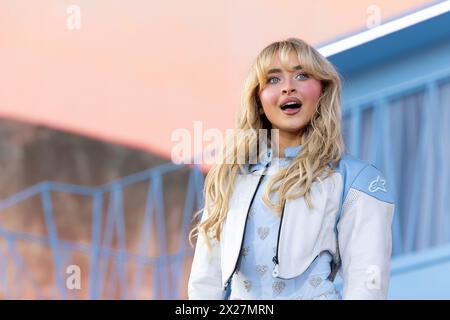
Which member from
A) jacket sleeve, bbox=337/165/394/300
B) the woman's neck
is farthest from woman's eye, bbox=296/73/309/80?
jacket sleeve, bbox=337/165/394/300

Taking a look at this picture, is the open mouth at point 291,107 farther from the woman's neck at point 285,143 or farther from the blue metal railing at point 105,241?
the blue metal railing at point 105,241

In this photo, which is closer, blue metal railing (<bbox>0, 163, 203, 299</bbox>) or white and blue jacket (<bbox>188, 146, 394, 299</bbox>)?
white and blue jacket (<bbox>188, 146, 394, 299</bbox>)

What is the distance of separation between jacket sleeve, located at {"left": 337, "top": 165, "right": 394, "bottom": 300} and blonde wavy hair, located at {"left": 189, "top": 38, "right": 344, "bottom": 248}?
0.07m

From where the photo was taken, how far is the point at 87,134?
3.65m

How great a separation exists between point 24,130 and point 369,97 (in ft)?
3.83

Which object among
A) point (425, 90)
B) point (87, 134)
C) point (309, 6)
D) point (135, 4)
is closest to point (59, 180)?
point (87, 134)

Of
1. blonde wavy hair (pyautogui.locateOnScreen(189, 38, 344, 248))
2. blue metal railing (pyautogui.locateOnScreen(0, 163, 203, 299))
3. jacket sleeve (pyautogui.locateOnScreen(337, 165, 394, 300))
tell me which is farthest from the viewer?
blue metal railing (pyautogui.locateOnScreen(0, 163, 203, 299))

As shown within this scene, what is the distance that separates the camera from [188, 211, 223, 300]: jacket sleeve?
6.79ft

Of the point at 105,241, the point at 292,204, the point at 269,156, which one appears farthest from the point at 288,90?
the point at 105,241

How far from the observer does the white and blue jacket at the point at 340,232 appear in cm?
192

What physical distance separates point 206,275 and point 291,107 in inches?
14.4

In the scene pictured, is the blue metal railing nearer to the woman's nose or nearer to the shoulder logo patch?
the woman's nose
